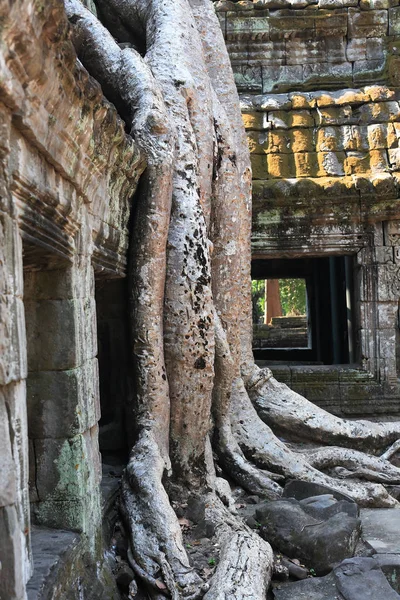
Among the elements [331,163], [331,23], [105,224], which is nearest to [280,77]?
[331,23]

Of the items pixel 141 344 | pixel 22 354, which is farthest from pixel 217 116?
pixel 22 354

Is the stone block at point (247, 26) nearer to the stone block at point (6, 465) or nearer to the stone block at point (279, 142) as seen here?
the stone block at point (279, 142)

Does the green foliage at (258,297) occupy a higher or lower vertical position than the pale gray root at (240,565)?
higher

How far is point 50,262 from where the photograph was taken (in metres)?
2.69

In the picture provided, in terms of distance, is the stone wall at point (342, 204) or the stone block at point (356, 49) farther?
the stone block at point (356, 49)

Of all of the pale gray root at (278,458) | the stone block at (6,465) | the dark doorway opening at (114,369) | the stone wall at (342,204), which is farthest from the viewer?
the stone wall at (342,204)

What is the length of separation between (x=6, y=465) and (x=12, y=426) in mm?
153

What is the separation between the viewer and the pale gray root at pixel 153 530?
287 cm

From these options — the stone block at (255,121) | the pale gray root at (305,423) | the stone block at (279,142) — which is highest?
the stone block at (255,121)

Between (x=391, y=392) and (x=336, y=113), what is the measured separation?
270cm

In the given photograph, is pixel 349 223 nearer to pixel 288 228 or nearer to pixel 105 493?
pixel 288 228

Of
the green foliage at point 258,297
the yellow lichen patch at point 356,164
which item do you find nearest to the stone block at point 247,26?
the yellow lichen patch at point 356,164

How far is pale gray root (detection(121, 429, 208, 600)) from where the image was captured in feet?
9.42

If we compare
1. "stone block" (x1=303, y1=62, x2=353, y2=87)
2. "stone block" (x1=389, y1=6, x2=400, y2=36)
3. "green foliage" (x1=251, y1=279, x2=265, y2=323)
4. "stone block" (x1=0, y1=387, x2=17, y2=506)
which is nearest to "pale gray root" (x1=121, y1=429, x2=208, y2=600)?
"stone block" (x1=0, y1=387, x2=17, y2=506)
